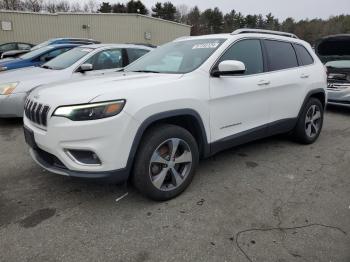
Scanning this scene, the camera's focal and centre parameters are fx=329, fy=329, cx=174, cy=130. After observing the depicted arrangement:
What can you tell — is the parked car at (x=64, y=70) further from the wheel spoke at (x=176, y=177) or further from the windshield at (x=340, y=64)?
the windshield at (x=340, y=64)

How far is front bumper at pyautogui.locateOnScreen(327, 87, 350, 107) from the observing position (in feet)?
24.3

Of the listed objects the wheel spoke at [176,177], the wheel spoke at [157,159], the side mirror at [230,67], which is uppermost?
the side mirror at [230,67]

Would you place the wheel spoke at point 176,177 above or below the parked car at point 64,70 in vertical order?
below

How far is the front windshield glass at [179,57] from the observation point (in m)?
3.66

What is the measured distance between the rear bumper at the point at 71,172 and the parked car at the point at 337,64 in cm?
633

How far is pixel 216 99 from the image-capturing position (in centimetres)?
351

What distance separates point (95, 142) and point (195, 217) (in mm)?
1130

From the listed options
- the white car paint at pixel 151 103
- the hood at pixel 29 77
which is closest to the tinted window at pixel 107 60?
the hood at pixel 29 77

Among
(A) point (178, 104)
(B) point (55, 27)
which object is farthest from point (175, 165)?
(B) point (55, 27)

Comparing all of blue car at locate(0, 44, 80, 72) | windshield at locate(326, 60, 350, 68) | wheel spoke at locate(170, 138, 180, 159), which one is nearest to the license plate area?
wheel spoke at locate(170, 138, 180, 159)

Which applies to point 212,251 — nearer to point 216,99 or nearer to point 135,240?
point 135,240

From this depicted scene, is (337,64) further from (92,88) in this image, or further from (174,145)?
(92,88)

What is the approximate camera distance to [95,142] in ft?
8.95

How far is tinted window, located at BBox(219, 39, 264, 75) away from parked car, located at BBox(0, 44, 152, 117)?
7.41 feet
